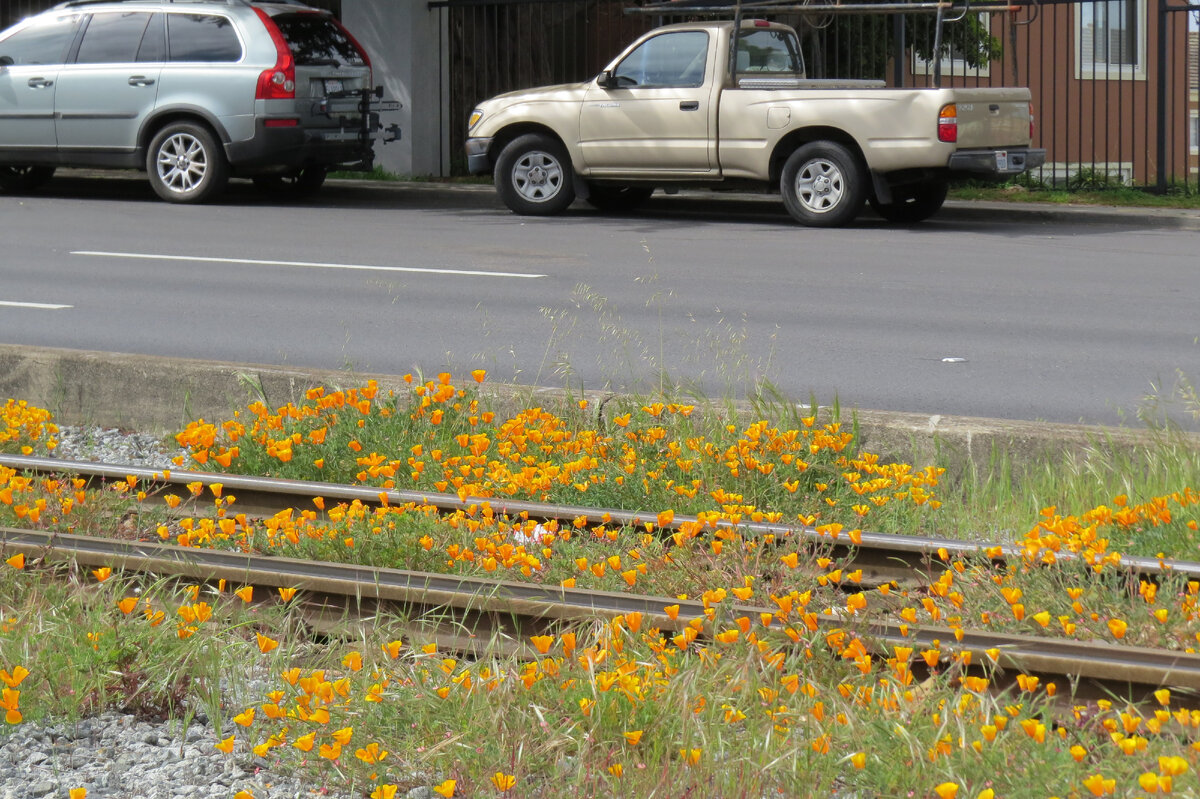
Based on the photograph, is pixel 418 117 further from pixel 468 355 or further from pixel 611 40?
pixel 468 355

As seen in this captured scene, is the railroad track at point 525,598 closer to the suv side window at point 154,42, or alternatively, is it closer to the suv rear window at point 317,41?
the suv rear window at point 317,41

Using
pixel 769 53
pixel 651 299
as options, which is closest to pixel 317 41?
pixel 769 53

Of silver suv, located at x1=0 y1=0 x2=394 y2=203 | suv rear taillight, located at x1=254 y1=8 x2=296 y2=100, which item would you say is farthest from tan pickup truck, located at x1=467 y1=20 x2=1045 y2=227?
suv rear taillight, located at x1=254 y1=8 x2=296 y2=100

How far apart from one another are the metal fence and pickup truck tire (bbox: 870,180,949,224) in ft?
6.87

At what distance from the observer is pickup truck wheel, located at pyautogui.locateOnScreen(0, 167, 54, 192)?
1789 centimetres

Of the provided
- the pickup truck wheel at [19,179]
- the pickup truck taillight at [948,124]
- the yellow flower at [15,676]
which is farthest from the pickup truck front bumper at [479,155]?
the yellow flower at [15,676]

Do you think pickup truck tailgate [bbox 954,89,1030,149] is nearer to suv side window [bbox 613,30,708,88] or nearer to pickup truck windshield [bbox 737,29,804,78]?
pickup truck windshield [bbox 737,29,804,78]

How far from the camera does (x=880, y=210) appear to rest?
1509 cm

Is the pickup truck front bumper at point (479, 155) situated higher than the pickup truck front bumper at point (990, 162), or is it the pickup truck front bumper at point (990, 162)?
the pickup truck front bumper at point (479, 155)

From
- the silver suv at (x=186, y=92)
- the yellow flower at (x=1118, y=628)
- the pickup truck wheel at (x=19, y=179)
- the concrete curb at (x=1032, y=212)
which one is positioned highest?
the silver suv at (x=186, y=92)

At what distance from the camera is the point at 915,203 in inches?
588

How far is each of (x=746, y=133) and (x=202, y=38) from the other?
5.65 metres

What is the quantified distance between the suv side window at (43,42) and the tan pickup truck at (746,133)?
4546mm

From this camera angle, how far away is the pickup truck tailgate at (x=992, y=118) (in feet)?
44.3
